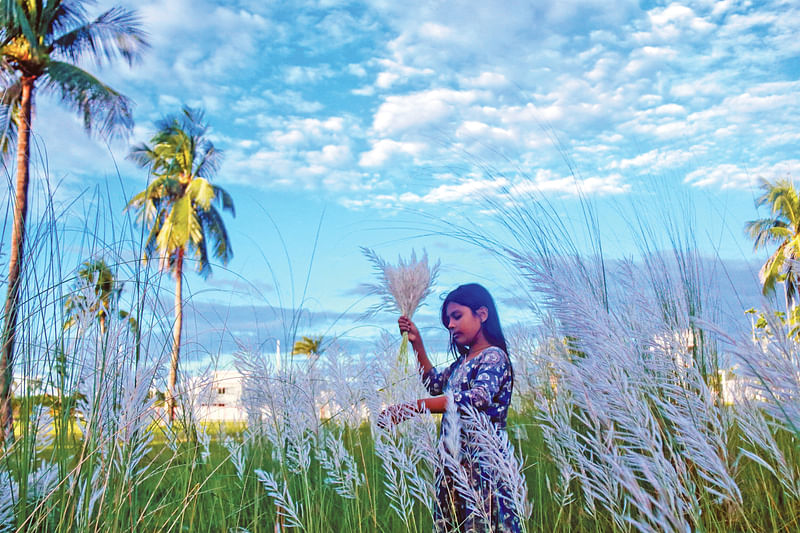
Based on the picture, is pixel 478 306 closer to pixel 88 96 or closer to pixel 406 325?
pixel 406 325

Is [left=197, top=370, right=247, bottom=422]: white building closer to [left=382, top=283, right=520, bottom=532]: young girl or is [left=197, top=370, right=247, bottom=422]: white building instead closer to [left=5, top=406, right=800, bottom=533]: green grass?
[left=5, top=406, right=800, bottom=533]: green grass

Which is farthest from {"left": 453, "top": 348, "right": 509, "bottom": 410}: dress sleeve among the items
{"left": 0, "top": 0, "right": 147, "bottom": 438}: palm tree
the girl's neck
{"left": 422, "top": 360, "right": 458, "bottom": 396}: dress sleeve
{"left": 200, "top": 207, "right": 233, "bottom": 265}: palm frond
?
{"left": 200, "top": 207, "right": 233, "bottom": 265}: palm frond

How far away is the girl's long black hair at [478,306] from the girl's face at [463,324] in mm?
40

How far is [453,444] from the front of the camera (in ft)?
4.56

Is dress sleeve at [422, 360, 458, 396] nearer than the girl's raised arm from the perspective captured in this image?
No

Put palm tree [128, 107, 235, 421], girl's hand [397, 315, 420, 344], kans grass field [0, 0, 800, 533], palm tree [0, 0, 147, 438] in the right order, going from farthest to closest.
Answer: palm tree [128, 107, 235, 421]
palm tree [0, 0, 147, 438]
girl's hand [397, 315, 420, 344]
kans grass field [0, 0, 800, 533]

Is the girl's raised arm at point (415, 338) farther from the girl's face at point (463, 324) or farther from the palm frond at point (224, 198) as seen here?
the palm frond at point (224, 198)

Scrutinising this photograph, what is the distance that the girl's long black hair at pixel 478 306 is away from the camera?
2.87 m

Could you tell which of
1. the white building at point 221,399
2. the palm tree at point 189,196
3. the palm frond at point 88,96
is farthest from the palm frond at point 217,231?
the white building at point 221,399

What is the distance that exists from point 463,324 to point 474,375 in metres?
0.28

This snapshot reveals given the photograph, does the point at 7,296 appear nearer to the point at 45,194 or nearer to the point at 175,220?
the point at 45,194

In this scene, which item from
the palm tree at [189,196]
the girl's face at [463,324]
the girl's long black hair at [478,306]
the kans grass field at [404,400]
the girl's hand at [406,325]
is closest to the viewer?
the kans grass field at [404,400]

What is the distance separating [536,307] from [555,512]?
93 centimetres

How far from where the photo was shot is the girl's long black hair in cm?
287
